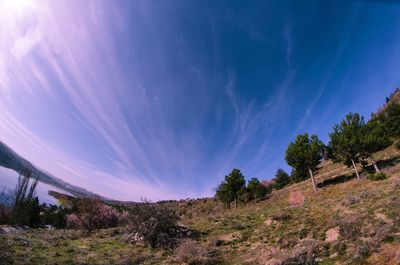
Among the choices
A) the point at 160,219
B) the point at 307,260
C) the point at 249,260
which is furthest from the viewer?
the point at 160,219

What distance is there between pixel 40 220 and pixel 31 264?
2886 centimetres

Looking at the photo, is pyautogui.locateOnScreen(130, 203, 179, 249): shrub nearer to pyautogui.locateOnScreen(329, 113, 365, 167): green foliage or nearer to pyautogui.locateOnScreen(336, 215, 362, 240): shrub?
pyautogui.locateOnScreen(336, 215, 362, 240): shrub

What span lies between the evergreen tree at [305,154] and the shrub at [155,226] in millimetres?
31044

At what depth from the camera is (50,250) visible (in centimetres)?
1410

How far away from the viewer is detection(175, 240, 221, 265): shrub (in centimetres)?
1119

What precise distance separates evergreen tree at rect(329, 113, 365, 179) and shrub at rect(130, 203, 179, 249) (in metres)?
32.9

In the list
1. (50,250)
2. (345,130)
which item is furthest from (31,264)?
(345,130)

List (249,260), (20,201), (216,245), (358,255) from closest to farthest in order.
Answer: (358,255) < (249,260) < (216,245) < (20,201)

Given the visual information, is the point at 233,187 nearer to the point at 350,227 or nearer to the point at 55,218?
the point at 55,218

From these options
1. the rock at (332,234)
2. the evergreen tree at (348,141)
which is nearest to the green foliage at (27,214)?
the rock at (332,234)

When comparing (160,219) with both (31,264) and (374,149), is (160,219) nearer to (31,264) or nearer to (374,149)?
(31,264)

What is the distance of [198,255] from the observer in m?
11.5

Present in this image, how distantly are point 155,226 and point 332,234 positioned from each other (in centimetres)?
986

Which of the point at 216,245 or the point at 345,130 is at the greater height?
the point at 345,130
